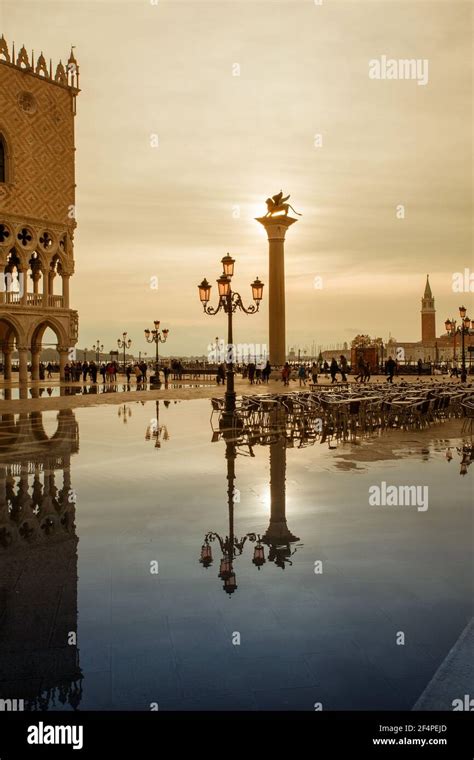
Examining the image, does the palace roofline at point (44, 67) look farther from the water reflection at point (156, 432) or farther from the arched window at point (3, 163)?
the water reflection at point (156, 432)

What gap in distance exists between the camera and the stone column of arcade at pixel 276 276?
120 feet

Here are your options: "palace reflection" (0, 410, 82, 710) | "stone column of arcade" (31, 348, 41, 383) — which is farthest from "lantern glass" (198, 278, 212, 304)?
"stone column of arcade" (31, 348, 41, 383)

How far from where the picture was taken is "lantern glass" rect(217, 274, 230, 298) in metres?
15.4

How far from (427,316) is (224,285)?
457ft

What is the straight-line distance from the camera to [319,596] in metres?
4.73

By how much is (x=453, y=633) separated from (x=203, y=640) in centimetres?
158

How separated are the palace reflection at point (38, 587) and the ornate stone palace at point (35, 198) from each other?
25308mm

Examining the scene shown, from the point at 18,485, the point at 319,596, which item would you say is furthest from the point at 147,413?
the point at 319,596

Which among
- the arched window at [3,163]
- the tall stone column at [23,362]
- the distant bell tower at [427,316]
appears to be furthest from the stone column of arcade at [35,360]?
the distant bell tower at [427,316]

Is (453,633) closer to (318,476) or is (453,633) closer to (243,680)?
(243,680)

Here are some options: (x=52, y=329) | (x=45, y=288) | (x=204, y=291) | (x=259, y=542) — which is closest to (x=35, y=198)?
(x=45, y=288)

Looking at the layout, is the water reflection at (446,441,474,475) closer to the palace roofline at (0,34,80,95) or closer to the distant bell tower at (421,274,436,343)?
the palace roofline at (0,34,80,95)

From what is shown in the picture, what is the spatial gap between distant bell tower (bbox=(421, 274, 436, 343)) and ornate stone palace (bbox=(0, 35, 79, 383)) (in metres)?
120

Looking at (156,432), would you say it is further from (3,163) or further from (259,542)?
(3,163)
